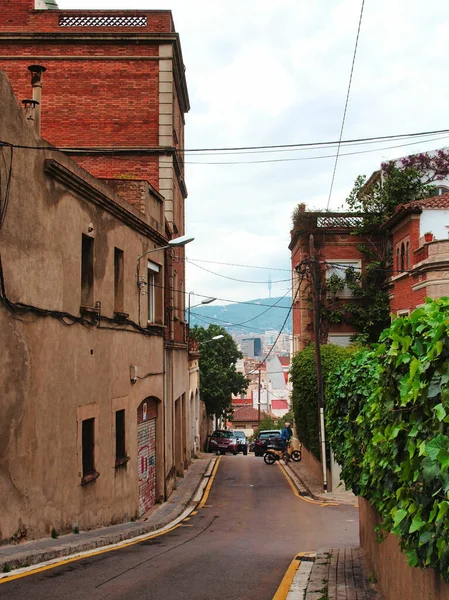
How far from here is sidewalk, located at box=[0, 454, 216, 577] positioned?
9.57 meters

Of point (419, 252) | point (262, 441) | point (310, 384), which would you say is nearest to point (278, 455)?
point (262, 441)

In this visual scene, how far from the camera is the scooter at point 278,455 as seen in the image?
113ft

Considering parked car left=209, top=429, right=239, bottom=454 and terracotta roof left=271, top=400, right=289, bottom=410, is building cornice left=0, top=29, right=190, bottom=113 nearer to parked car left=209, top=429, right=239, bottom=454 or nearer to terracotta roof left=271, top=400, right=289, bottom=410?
parked car left=209, top=429, right=239, bottom=454

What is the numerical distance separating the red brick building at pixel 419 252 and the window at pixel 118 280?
1202 cm

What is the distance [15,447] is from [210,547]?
15.1ft

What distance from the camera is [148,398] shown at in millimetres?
20000

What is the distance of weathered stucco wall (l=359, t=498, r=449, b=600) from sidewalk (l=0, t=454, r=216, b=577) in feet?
15.4

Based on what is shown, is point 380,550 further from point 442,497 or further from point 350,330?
point 350,330

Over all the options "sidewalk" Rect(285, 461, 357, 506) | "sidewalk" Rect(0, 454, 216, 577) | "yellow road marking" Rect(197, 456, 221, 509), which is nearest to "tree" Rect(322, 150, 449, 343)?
"sidewalk" Rect(285, 461, 357, 506)

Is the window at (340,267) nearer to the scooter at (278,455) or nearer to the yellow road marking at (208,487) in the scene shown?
the scooter at (278,455)

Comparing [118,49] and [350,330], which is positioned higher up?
[118,49]

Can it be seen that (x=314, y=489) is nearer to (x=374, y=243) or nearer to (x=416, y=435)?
(x=374, y=243)

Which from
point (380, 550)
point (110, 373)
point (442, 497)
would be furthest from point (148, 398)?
point (442, 497)

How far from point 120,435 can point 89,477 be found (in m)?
2.95
